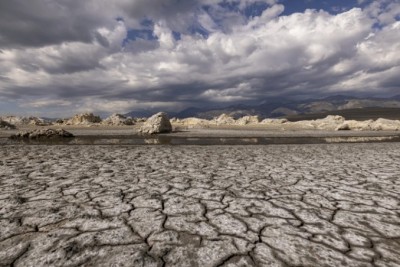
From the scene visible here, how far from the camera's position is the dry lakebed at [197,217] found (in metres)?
3.13

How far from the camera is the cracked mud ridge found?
3.13 meters

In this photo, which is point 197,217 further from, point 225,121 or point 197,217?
point 225,121

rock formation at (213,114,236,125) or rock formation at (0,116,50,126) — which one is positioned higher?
rock formation at (0,116,50,126)

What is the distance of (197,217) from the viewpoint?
420 centimetres

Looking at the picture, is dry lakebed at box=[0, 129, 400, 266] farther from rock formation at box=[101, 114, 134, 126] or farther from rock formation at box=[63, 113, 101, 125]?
rock formation at box=[63, 113, 101, 125]

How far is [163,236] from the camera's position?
3.55m

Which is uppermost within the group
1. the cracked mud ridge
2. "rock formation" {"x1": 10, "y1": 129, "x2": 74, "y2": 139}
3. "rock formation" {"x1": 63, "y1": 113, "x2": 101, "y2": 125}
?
"rock formation" {"x1": 63, "y1": 113, "x2": 101, "y2": 125}

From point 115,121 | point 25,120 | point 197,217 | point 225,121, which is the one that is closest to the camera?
point 197,217

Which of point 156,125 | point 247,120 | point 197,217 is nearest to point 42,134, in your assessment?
point 156,125

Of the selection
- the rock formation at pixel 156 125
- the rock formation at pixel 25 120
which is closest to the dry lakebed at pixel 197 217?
the rock formation at pixel 156 125

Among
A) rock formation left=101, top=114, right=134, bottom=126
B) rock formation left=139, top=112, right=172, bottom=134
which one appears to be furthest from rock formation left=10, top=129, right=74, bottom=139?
rock formation left=101, top=114, right=134, bottom=126

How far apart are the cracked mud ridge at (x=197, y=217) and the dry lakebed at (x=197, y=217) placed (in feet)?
0.04

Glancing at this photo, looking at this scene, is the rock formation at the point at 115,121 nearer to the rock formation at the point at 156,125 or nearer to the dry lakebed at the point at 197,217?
the rock formation at the point at 156,125

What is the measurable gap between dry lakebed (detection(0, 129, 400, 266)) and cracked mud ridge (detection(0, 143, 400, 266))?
0.01 m
